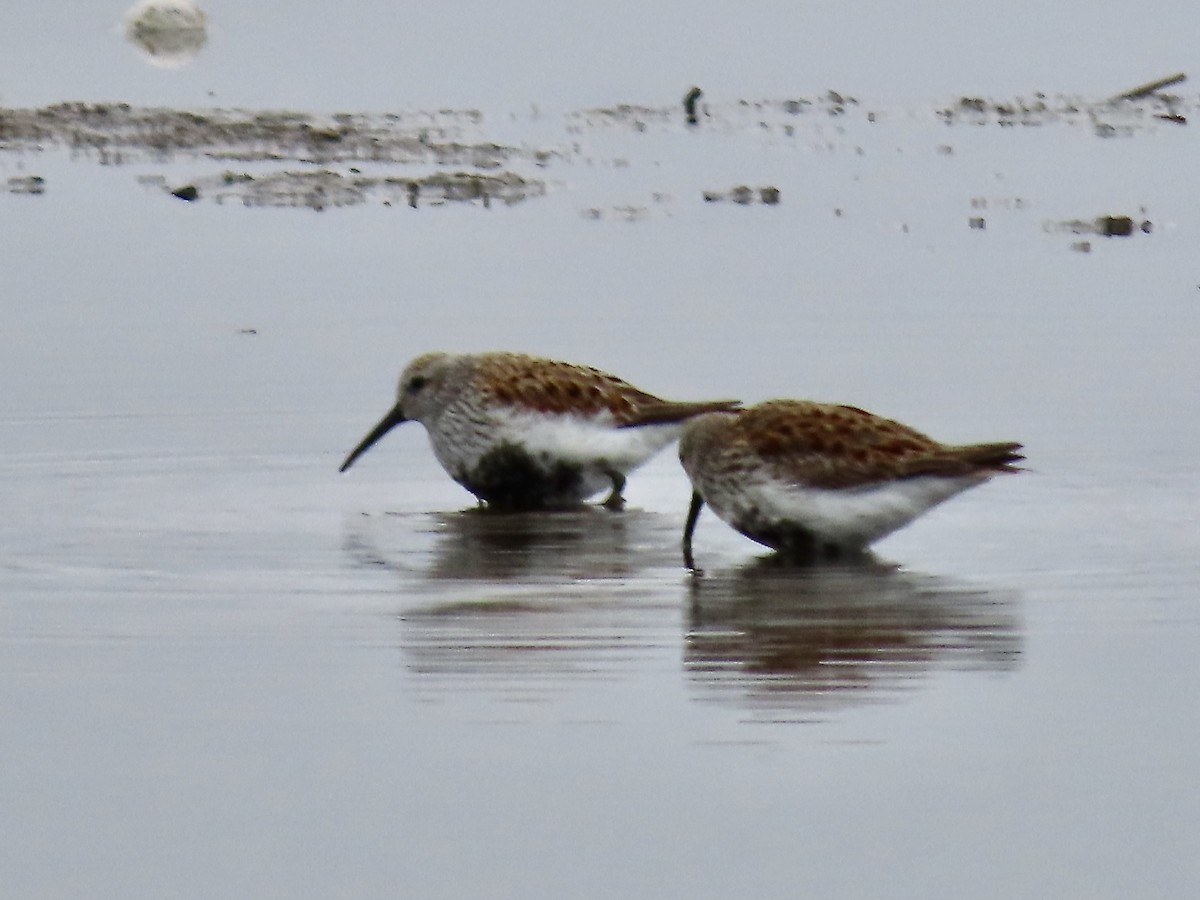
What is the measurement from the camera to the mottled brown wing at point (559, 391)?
1347 cm

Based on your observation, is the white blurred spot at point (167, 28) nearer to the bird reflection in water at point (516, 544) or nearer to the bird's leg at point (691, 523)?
the bird reflection in water at point (516, 544)

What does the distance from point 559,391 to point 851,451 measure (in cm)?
210

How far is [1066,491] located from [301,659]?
4566 mm

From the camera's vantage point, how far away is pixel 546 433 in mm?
13453

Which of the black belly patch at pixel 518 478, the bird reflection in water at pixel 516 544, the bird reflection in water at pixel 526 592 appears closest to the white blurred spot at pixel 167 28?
the black belly patch at pixel 518 478

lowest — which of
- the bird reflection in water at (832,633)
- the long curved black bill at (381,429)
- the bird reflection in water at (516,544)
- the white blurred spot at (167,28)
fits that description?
the bird reflection in water at (832,633)

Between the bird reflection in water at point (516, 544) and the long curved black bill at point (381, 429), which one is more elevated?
the long curved black bill at point (381, 429)

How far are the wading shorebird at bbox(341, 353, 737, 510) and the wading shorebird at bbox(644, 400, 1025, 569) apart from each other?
1351mm

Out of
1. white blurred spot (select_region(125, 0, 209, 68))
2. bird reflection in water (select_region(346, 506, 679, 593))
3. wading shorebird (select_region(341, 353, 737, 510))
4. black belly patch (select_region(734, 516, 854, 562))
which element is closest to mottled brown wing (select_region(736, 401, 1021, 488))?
black belly patch (select_region(734, 516, 854, 562))

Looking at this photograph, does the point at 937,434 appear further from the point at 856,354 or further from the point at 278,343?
the point at 278,343

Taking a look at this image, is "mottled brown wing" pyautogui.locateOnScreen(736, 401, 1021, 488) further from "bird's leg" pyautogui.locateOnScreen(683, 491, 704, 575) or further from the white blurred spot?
the white blurred spot

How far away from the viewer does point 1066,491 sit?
43.2 ft

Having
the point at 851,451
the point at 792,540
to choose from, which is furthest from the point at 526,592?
the point at 851,451

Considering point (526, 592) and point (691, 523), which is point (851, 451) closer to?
point (691, 523)
